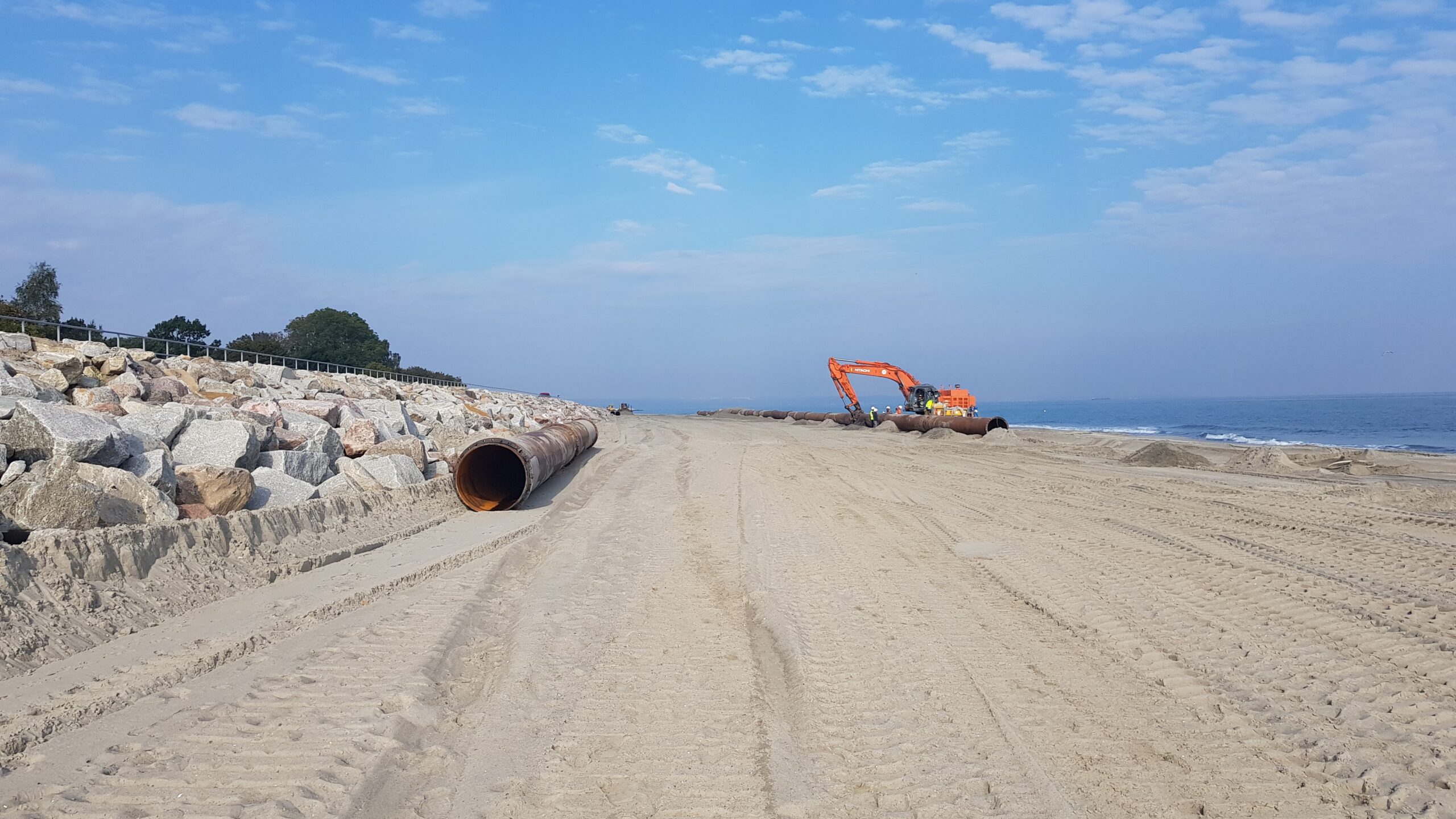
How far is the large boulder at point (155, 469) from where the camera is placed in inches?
297

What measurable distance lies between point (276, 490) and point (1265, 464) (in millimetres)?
20100

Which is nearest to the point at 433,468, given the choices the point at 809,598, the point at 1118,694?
the point at 809,598

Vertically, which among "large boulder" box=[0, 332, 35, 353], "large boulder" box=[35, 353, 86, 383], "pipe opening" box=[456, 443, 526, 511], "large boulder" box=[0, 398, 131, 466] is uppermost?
"large boulder" box=[0, 332, 35, 353]

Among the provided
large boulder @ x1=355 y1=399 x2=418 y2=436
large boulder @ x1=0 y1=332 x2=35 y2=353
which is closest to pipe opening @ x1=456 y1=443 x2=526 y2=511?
large boulder @ x1=355 y1=399 x2=418 y2=436

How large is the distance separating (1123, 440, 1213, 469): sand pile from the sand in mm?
10080

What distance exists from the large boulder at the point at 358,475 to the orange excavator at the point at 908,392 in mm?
26220

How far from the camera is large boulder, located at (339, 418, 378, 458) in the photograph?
12211 millimetres

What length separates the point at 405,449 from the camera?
1251cm

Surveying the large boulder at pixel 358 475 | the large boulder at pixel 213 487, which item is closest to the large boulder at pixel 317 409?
the large boulder at pixel 358 475

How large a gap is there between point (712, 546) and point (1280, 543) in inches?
255

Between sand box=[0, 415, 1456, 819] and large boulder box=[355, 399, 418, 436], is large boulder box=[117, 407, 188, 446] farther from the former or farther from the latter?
large boulder box=[355, 399, 418, 436]

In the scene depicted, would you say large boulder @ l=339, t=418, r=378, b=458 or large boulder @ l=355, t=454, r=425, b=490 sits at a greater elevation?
large boulder @ l=339, t=418, r=378, b=458

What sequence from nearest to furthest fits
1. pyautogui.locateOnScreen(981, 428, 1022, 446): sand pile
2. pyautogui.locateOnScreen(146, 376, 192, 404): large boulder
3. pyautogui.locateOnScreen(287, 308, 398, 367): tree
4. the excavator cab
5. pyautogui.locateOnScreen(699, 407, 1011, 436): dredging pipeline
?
1. pyautogui.locateOnScreen(146, 376, 192, 404): large boulder
2. pyautogui.locateOnScreen(981, 428, 1022, 446): sand pile
3. pyautogui.locateOnScreen(699, 407, 1011, 436): dredging pipeline
4. the excavator cab
5. pyautogui.locateOnScreen(287, 308, 398, 367): tree

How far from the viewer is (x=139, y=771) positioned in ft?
12.1
